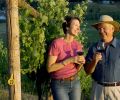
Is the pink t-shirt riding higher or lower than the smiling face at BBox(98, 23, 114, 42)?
lower

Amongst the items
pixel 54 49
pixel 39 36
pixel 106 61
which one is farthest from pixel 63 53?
pixel 39 36

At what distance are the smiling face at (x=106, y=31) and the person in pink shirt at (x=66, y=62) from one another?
0.88 feet

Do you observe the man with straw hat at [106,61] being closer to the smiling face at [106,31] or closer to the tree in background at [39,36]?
the smiling face at [106,31]

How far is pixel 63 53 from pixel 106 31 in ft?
1.79

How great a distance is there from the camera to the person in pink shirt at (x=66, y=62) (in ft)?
18.5

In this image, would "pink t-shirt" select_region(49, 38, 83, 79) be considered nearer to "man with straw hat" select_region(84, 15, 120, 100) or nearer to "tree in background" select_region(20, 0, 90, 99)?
"man with straw hat" select_region(84, 15, 120, 100)

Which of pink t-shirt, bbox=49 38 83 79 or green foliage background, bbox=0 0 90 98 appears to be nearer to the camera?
pink t-shirt, bbox=49 38 83 79

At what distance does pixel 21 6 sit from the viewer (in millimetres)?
6328

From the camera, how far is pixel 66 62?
562 cm

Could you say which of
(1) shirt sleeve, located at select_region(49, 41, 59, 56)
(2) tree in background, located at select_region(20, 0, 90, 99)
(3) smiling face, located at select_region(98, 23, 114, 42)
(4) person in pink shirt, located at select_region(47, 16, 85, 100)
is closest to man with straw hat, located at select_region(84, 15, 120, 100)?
(3) smiling face, located at select_region(98, 23, 114, 42)

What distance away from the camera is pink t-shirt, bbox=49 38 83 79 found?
5.70 metres

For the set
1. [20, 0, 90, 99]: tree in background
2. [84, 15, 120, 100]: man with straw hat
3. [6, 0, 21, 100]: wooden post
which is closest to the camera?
[6, 0, 21, 100]: wooden post

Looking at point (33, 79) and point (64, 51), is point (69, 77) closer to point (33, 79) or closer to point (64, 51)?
point (64, 51)

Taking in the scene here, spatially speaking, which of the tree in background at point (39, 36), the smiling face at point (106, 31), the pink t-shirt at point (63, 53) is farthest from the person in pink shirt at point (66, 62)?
the tree in background at point (39, 36)
